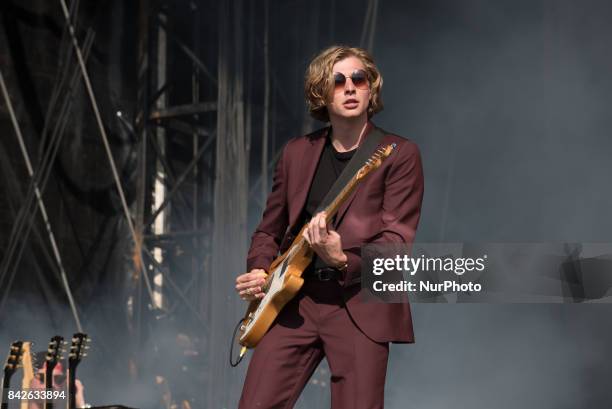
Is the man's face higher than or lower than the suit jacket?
higher

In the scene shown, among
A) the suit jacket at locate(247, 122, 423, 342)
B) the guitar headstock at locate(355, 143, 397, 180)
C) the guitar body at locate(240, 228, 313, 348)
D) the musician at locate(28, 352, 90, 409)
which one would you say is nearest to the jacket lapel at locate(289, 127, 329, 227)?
the suit jacket at locate(247, 122, 423, 342)

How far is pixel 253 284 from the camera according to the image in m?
2.95

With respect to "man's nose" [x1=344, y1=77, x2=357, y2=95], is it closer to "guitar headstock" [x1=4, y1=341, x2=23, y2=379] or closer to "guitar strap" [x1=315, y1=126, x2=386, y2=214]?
"guitar strap" [x1=315, y1=126, x2=386, y2=214]

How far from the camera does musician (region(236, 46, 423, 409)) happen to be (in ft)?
8.93

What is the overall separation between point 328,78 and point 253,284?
0.68m

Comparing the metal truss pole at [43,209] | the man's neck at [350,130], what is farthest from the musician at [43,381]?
the man's neck at [350,130]

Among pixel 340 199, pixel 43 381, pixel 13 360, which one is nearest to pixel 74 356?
pixel 13 360

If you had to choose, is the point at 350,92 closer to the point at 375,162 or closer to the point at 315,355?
the point at 375,162

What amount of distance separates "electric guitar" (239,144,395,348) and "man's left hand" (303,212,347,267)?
86 millimetres

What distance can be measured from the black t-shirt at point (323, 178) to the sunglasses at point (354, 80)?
20cm

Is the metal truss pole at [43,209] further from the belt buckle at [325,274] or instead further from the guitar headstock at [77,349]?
the belt buckle at [325,274]

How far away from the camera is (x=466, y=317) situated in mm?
8328

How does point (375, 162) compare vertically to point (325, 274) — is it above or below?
above

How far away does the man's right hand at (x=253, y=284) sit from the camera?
2949 millimetres
